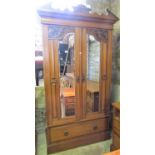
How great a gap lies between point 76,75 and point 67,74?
0.13 m

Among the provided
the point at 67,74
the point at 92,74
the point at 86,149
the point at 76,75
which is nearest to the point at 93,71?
the point at 92,74

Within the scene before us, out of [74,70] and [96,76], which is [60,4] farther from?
[96,76]

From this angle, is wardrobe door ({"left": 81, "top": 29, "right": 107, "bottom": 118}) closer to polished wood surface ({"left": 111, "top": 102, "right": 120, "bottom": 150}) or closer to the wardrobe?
the wardrobe

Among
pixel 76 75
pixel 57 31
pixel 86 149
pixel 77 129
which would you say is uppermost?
pixel 57 31

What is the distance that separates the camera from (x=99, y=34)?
2285mm

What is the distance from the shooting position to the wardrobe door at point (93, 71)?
2244 millimetres

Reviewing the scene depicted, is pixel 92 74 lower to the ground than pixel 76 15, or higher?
lower

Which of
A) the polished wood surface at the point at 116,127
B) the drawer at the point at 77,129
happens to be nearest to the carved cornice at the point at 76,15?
the polished wood surface at the point at 116,127

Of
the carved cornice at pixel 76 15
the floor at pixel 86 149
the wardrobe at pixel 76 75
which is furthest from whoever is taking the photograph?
the floor at pixel 86 149

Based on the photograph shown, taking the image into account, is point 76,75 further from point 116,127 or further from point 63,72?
point 116,127

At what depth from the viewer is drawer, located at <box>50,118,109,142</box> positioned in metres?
2.19

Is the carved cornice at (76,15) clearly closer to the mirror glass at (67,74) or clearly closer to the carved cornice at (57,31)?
the carved cornice at (57,31)
